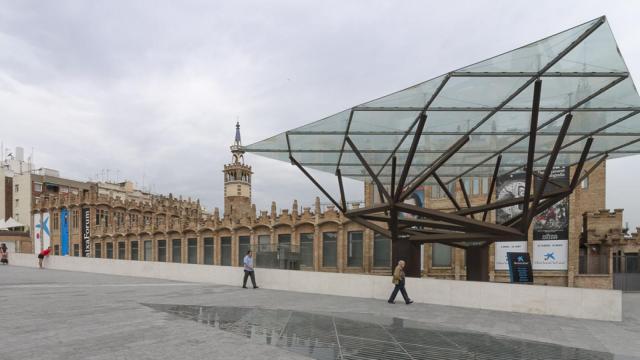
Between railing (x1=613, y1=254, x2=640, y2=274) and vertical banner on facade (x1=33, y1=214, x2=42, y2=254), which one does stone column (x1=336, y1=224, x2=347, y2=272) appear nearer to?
railing (x1=613, y1=254, x2=640, y2=274)

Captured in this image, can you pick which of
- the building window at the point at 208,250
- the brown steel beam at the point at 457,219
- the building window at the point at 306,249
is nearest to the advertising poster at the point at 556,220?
the building window at the point at 306,249

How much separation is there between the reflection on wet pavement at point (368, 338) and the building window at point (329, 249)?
30.7m

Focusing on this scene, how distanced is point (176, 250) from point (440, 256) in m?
35.5

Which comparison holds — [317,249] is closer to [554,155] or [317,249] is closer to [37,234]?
[554,155]

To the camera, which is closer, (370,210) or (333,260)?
(370,210)

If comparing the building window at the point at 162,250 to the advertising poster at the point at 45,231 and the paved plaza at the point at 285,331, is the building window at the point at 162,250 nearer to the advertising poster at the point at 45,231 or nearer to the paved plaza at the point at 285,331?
the advertising poster at the point at 45,231

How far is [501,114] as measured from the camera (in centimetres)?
1414

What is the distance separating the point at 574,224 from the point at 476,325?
28.1 metres

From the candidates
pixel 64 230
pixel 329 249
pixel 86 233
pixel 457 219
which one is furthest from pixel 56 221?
pixel 457 219

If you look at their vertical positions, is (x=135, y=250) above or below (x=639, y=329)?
below

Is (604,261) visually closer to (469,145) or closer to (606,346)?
(469,145)

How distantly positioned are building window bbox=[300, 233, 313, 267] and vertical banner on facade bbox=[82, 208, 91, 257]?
40631 mm

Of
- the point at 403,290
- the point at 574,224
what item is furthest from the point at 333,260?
the point at 403,290

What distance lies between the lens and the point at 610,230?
119 ft
